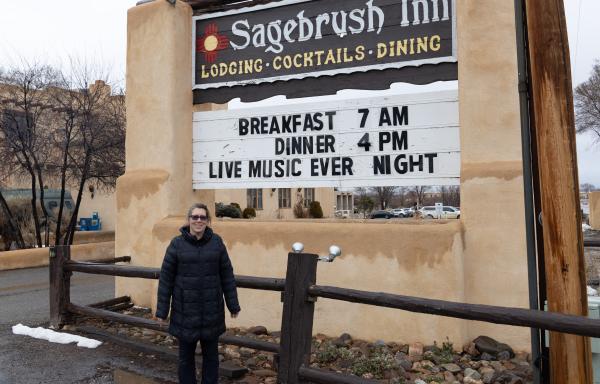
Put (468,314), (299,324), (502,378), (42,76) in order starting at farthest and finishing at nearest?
(42,76) < (502,378) < (299,324) < (468,314)

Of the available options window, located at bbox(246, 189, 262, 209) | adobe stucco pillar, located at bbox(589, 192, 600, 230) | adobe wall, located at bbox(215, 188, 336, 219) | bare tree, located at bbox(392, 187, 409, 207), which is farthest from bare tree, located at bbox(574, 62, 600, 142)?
bare tree, located at bbox(392, 187, 409, 207)

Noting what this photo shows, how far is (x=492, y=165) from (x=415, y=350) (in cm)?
217

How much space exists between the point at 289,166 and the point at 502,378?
3468mm

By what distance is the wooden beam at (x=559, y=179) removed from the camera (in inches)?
113

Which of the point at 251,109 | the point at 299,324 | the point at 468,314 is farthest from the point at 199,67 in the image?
the point at 468,314

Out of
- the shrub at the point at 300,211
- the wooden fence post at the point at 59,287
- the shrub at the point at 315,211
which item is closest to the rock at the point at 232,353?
the wooden fence post at the point at 59,287

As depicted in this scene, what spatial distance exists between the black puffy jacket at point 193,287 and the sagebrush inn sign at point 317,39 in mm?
3477

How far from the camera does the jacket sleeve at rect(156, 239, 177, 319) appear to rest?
3.84m

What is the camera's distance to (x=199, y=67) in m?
7.36

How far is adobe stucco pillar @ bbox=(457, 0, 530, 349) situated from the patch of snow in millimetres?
4199

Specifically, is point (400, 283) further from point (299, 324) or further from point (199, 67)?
point (199, 67)

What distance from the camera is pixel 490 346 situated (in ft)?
17.2

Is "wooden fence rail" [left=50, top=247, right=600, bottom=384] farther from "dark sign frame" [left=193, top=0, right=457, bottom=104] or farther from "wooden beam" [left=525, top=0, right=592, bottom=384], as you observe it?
"dark sign frame" [left=193, top=0, right=457, bottom=104]

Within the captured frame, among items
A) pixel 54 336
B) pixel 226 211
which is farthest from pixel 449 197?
pixel 54 336
